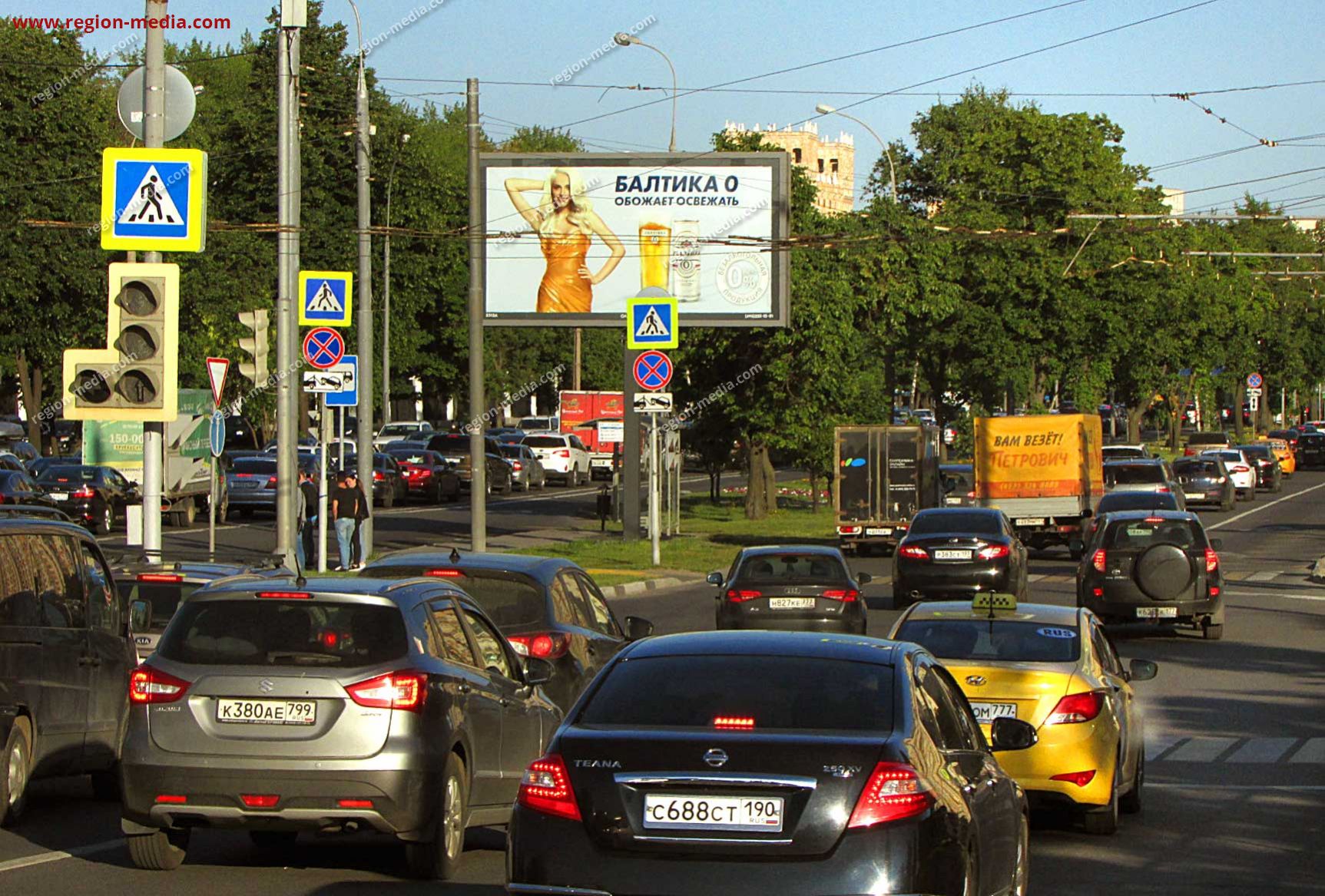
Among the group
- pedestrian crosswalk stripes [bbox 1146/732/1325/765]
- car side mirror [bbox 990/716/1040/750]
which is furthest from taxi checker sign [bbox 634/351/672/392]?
car side mirror [bbox 990/716/1040/750]

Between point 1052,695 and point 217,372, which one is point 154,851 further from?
point 217,372

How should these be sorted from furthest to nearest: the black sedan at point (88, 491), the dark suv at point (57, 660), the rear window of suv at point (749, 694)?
the black sedan at point (88, 491) → the dark suv at point (57, 660) → the rear window of suv at point (749, 694)

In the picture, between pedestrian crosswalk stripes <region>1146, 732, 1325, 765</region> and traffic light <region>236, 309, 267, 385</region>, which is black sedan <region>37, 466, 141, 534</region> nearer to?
traffic light <region>236, 309, 267, 385</region>

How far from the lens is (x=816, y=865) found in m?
5.55

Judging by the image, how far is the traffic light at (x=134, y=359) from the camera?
1502 centimetres

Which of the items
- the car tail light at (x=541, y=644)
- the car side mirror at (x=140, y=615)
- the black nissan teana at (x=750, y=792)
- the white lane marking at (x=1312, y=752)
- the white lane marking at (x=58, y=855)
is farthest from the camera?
the white lane marking at (x=1312, y=752)

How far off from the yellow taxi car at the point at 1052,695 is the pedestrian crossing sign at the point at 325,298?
16.5 metres

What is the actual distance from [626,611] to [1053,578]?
1028 centimetres

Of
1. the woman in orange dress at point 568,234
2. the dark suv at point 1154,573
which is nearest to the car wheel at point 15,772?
the dark suv at point 1154,573

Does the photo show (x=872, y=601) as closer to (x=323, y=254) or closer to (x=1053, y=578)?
(x=1053, y=578)

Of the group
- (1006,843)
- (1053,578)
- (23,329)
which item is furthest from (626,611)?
(23,329)

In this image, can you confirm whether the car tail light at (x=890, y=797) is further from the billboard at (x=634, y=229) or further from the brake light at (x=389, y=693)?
the billboard at (x=634, y=229)

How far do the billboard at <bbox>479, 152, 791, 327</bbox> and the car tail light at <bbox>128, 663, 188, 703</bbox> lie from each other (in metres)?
30.7

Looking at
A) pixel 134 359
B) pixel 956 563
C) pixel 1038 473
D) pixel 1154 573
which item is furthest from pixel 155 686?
pixel 1038 473
